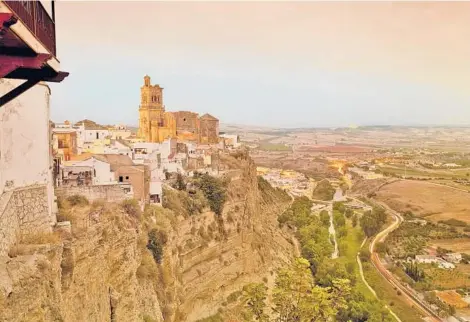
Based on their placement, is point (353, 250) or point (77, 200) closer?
point (77, 200)

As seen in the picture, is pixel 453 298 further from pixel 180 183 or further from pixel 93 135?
pixel 93 135

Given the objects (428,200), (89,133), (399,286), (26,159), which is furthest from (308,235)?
(428,200)

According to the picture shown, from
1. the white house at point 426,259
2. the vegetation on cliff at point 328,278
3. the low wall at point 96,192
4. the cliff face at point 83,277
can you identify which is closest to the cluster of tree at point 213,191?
the vegetation on cliff at point 328,278

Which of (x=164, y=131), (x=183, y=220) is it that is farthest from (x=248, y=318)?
(x=164, y=131)

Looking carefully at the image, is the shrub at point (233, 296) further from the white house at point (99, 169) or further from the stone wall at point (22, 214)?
the stone wall at point (22, 214)

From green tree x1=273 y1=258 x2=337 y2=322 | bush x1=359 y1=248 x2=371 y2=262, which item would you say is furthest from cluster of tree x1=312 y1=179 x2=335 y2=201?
green tree x1=273 y1=258 x2=337 y2=322
